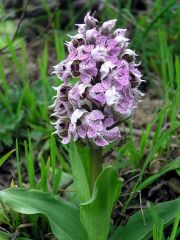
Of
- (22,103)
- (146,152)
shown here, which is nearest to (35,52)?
(22,103)

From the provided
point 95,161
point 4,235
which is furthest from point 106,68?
point 4,235

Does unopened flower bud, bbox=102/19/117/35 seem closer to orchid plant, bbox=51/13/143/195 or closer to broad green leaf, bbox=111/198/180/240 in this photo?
orchid plant, bbox=51/13/143/195

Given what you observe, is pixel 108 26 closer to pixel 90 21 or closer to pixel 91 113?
pixel 90 21

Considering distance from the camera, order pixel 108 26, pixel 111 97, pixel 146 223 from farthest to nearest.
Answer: pixel 146 223 < pixel 108 26 < pixel 111 97

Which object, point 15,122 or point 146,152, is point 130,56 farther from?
point 15,122

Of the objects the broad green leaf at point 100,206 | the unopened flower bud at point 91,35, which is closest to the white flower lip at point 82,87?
the unopened flower bud at point 91,35

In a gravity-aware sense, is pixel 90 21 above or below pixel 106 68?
above

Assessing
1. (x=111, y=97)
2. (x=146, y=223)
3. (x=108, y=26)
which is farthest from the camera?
(x=146, y=223)
